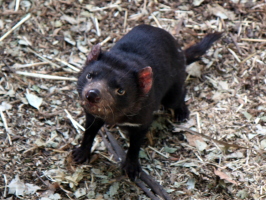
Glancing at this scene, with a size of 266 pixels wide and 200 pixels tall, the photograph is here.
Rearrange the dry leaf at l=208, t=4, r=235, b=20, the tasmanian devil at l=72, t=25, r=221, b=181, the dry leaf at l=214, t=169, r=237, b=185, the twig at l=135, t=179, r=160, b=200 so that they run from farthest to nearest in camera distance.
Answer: the dry leaf at l=208, t=4, r=235, b=20, the dry leaf at l=214, t=169, r=237, b=185, the twig at l=135, t=179, r=160, b=200, the tasmanian devil at l=72, t=25, r=221, b=181

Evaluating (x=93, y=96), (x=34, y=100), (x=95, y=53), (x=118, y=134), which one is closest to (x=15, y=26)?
(x=34, y=100)

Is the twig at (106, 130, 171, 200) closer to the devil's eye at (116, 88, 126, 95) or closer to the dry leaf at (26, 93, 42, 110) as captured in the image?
the dry leaf at (26, 93, 42, 110)

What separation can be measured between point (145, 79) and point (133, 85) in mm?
115

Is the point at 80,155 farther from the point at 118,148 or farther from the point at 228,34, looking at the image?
the point at 228,34

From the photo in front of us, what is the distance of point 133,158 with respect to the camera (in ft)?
14.5

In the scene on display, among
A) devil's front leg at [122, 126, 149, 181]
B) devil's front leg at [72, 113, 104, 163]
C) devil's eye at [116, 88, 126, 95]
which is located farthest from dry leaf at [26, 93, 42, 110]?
devil's eye at [116, 88, 126, 95]

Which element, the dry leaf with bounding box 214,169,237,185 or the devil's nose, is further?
the dry leaf with bounding box 214,169,237,185

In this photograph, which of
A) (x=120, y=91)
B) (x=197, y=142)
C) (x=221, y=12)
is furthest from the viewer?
(x=221, y=12)

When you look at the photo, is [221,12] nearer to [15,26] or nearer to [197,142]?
[197,142]

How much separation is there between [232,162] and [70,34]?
8.38ft

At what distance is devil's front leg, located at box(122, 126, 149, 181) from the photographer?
4316 mm

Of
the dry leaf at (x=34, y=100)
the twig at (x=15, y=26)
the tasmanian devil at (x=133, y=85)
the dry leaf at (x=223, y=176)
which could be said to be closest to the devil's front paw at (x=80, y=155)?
the tasmanian devil at (x=133, y=85)

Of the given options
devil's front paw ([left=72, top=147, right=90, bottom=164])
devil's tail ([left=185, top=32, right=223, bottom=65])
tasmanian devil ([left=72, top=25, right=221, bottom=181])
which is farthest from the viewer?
devil's tail ([left=185, top=32, right=223, bottom=65])

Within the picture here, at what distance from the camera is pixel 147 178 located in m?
4.46
